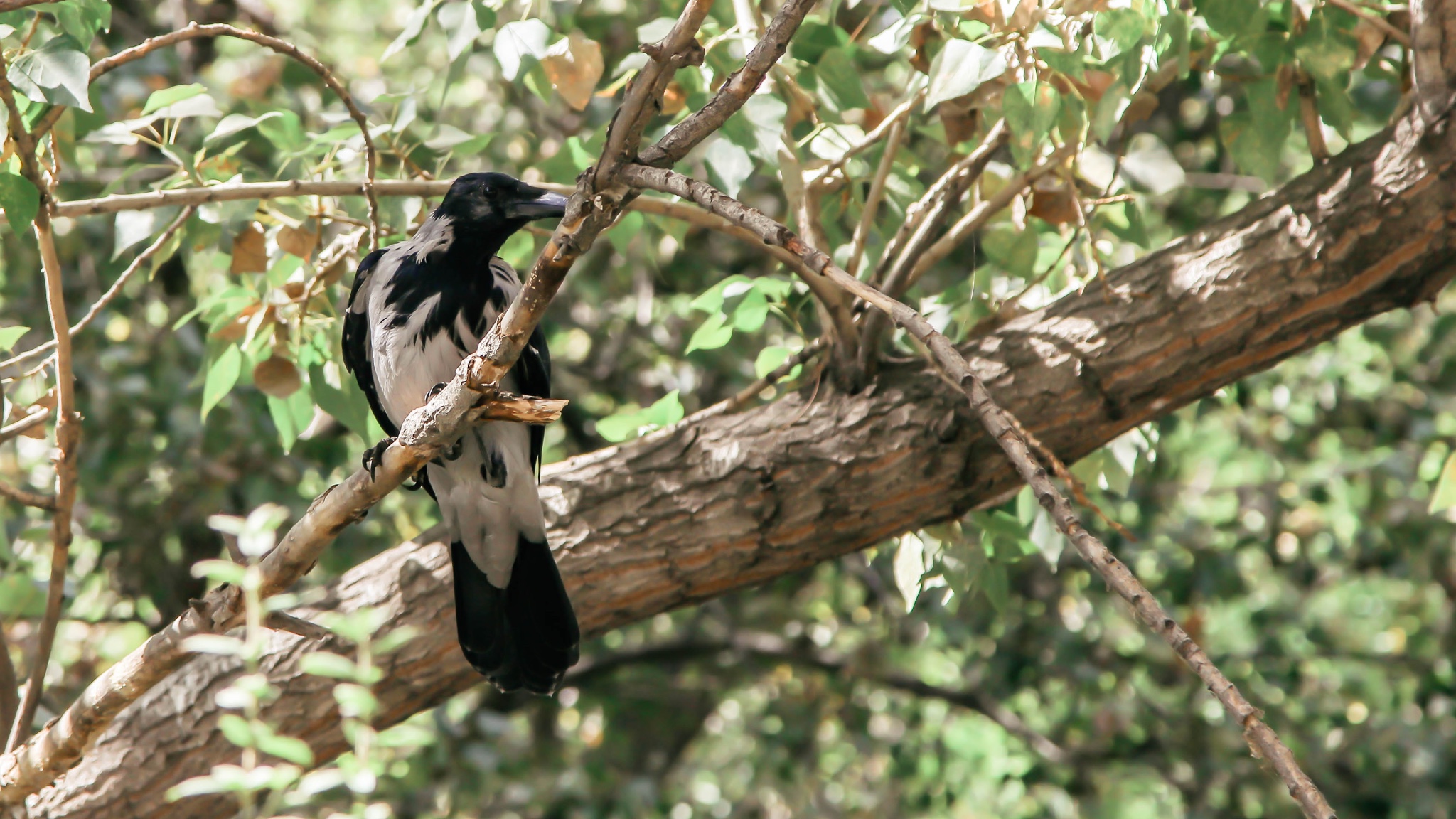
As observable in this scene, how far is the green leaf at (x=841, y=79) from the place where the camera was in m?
2.38

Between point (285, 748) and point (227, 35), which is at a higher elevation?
point (227, 35)

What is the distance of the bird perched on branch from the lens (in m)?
2.77

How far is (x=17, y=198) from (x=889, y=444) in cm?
167

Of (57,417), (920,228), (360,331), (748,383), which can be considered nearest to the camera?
(57,417)

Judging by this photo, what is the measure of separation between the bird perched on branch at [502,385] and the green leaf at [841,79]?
68cm

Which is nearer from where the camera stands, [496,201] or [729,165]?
[729,165]

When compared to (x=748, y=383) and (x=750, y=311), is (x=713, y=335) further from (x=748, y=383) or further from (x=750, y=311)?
(x=748, y=383)

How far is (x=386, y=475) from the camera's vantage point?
2.07 metres

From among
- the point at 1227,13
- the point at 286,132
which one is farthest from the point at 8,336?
the point at 1227,13

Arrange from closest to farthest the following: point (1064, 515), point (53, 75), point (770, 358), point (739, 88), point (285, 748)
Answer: point (285, 748)
point (1064, 515)
point (739, 88)
point (53, 75)
point (770, 358)

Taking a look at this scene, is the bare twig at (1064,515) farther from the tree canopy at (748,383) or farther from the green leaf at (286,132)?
the green leaf at (286,132)

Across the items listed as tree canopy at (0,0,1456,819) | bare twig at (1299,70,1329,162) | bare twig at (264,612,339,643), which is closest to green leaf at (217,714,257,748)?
tree canopy at (0,0,1456,819)

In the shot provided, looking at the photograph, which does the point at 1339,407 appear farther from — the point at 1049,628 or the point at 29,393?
the point at 29,393

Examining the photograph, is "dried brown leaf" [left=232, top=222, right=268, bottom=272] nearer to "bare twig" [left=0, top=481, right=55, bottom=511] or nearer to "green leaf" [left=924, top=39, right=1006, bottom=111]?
"bare twig" [left=0, top=481, right=55, bottom=511]
